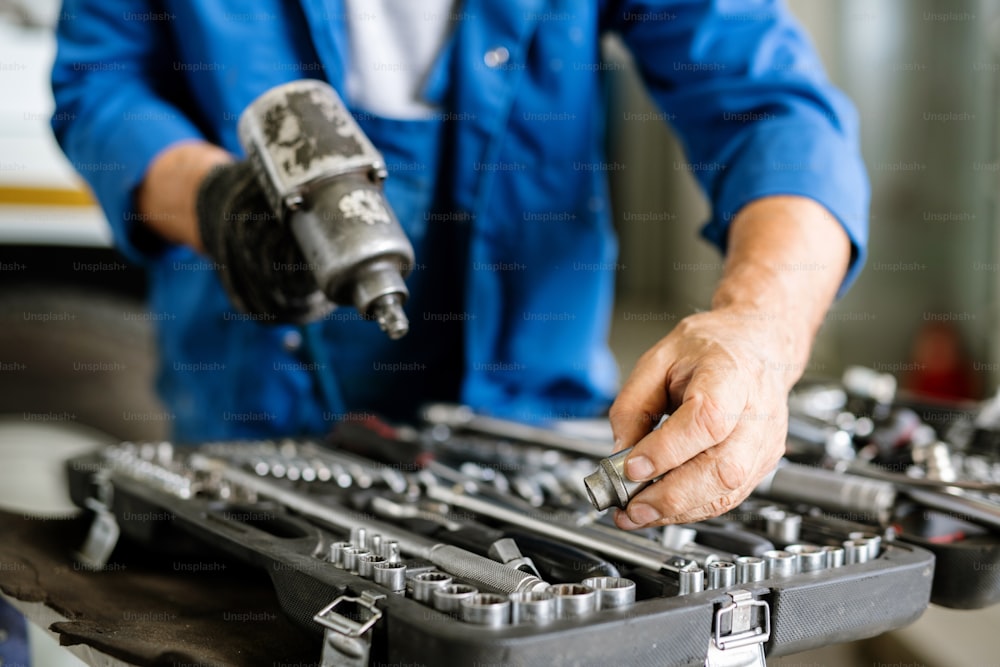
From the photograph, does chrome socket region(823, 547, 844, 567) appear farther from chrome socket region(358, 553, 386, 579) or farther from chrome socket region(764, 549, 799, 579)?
chrome socket region(358, 553, 386, 579)

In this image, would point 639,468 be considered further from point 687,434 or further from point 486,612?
point 486,612

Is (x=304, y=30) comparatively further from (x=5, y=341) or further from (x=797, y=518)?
(x=5, y=341)

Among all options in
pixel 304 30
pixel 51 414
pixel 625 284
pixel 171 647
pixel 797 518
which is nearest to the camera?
pixel 171 647

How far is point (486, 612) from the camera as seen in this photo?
459mm

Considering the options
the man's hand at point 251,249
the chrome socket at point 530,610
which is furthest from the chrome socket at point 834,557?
the man's hand at point 251,249

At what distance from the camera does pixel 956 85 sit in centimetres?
322

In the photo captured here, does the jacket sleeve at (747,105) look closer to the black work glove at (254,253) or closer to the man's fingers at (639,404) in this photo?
the man's fingers at (639,404)

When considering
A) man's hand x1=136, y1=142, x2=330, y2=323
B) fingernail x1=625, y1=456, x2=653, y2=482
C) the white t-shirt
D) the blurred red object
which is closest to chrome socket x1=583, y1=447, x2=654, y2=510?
fingernail x1=625, y1=456, x2=653, y2=482

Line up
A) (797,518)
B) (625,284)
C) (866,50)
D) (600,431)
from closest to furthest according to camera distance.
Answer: (797,518)
(600,431)
(866,50)
(625,284)

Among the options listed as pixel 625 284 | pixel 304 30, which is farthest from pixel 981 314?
pixel 625 284

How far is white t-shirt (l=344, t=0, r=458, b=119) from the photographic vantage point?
1.16 metres

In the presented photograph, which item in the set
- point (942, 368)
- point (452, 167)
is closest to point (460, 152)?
point (452, 167)

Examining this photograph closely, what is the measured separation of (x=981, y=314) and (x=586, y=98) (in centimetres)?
250

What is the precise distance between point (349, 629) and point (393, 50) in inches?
34.1
